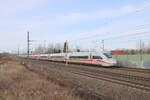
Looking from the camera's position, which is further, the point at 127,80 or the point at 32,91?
the point at 127,80

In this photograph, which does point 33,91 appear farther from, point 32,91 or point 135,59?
point 135,59

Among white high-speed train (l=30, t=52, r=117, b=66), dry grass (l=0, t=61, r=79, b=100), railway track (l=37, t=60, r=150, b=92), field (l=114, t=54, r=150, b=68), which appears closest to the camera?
dry grass (l=0, t=61, r=79, b=100)

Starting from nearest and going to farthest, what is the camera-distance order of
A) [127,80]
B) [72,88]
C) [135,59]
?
[72,88] → [127,80] → [135,59]

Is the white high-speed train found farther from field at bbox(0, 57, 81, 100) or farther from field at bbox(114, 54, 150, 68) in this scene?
field at bbox(0, 57, 81, 100)

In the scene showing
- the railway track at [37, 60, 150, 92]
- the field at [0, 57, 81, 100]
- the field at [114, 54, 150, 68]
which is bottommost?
the railway track at [37, 60, 150, 92]

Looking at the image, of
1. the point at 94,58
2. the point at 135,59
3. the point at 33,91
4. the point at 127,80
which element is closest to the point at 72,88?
the point at 33,91

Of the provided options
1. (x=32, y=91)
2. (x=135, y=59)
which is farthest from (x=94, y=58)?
(x=32, y=91)

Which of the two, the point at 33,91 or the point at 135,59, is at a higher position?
the point at 135,59

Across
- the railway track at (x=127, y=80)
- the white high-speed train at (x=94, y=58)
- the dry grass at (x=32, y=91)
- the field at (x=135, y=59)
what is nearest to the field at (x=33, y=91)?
the dry grass at (x=32, y=91)

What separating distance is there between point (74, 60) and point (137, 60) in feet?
49.6

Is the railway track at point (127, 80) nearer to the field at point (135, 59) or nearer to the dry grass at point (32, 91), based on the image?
the dry grass at point (32, 91)

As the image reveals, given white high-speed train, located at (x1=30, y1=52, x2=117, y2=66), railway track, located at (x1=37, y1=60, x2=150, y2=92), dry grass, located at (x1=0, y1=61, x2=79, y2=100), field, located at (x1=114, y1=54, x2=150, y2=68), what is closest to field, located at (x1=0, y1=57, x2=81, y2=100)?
dry grass, located at (x1=0, y1=61, x2=79, y2=100)

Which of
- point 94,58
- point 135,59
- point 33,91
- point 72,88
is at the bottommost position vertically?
point 72,88

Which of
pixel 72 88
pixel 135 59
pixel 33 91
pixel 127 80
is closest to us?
pixel 33 91
